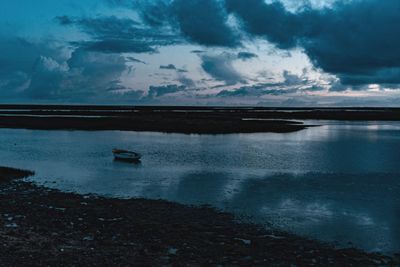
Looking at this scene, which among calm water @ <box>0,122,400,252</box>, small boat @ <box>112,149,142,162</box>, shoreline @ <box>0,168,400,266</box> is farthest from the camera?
small boat @ <box>112,149,142,162</box>

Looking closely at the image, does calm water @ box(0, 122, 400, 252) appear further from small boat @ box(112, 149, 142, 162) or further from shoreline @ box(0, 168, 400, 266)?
shoreline @ box(0, 168, 400, 266)

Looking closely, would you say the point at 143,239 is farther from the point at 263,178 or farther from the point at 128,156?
the point at 128,156

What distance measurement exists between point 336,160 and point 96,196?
25100 millimetres

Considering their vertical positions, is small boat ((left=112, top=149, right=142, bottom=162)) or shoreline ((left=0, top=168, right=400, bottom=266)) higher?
Result: small boat ((left=112, top=149, right=142, bottom=162))

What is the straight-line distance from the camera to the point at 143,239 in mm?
15789

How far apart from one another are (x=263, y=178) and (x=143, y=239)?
52.8 feet

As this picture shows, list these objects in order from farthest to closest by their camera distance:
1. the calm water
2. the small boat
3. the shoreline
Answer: the small boat → the calm water → the shoreline

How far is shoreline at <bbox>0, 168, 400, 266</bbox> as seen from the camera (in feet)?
44.5

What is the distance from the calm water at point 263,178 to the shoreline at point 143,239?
1.84 m

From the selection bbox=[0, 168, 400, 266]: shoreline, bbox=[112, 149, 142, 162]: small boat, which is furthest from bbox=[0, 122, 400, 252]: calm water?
bbox=[0, 168, 400, 266]: shoreline

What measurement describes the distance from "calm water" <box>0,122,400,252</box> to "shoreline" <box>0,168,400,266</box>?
1.84m

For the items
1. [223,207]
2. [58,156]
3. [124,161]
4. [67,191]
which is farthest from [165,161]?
[223,207]

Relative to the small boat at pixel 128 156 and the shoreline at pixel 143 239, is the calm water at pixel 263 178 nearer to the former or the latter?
the small boat at pixel 128 156

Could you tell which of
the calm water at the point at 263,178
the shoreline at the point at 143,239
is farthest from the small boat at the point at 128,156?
the shoreline at the point at 143,239
